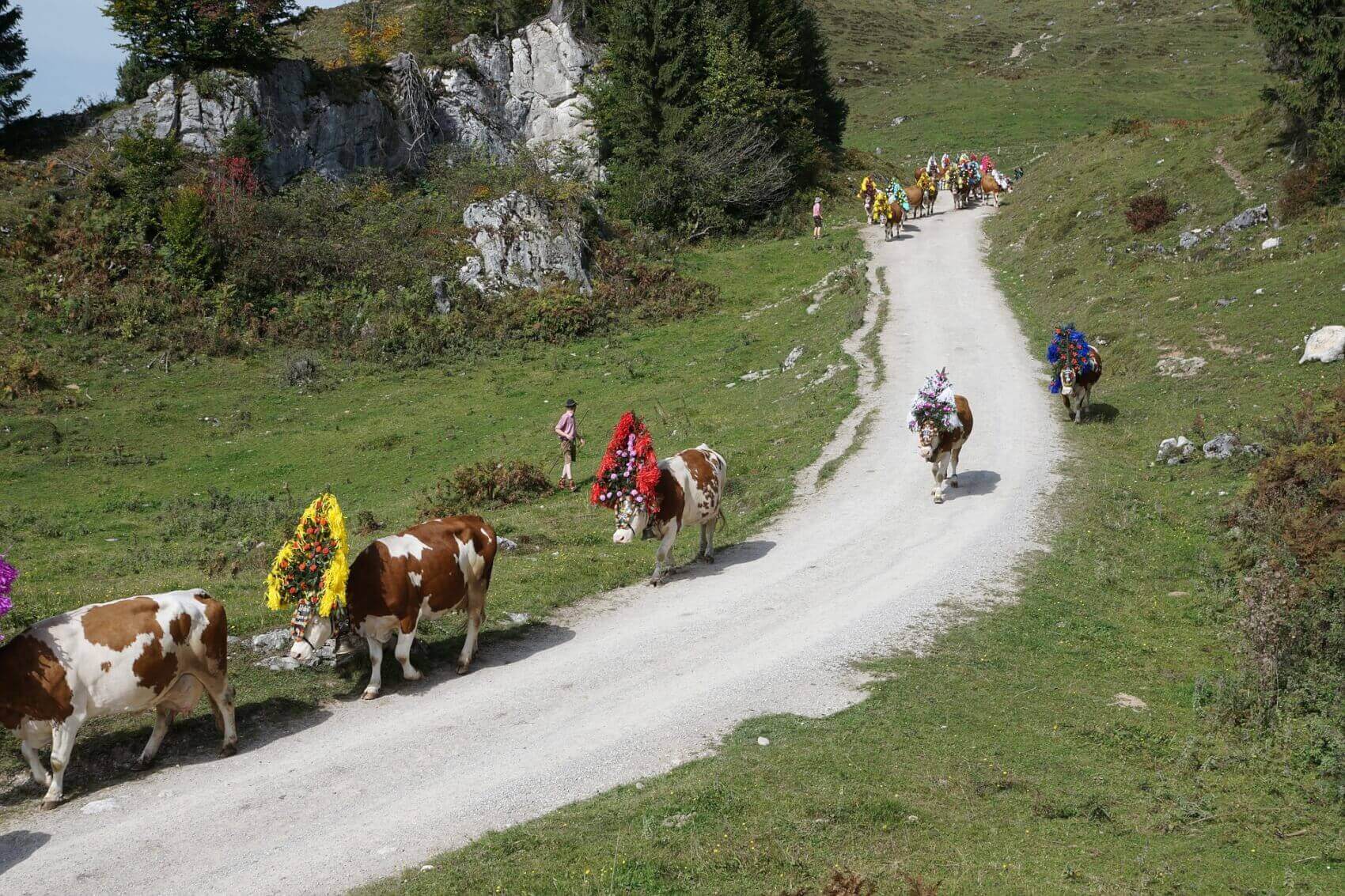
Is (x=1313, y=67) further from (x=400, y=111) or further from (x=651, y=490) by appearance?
(x=400, y=111)

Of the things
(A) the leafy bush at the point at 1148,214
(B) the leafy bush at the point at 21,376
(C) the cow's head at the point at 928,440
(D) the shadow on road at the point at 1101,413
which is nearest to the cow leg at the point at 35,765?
(C) the cow's head at the point at 928,440

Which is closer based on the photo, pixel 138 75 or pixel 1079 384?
pixel 1079 384

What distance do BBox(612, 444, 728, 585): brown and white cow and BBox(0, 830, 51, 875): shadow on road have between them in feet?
30.4

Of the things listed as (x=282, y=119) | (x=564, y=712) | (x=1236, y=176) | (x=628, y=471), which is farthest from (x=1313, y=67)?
(x=282, y=119)

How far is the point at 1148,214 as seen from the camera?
4128cm

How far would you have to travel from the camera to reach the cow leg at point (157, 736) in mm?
11586

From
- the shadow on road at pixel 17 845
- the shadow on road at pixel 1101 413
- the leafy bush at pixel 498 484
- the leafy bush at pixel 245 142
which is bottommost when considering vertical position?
the shadow on road at pixel 17 845

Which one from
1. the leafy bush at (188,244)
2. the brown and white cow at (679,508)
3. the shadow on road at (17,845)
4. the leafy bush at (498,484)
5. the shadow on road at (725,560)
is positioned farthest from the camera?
the leafy bush at (188,244)

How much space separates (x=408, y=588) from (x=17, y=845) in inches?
198

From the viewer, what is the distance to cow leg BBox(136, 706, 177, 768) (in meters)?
11.6

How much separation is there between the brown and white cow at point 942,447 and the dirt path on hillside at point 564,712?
0.44 metres

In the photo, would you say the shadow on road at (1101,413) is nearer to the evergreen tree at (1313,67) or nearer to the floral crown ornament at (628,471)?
the evergreen tree at (1313,67)

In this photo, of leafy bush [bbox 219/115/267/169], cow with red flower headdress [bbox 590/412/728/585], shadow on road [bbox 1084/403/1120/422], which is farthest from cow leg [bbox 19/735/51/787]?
leafy bush [bbox 219/115/267/169]

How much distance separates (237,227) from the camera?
140 ft
